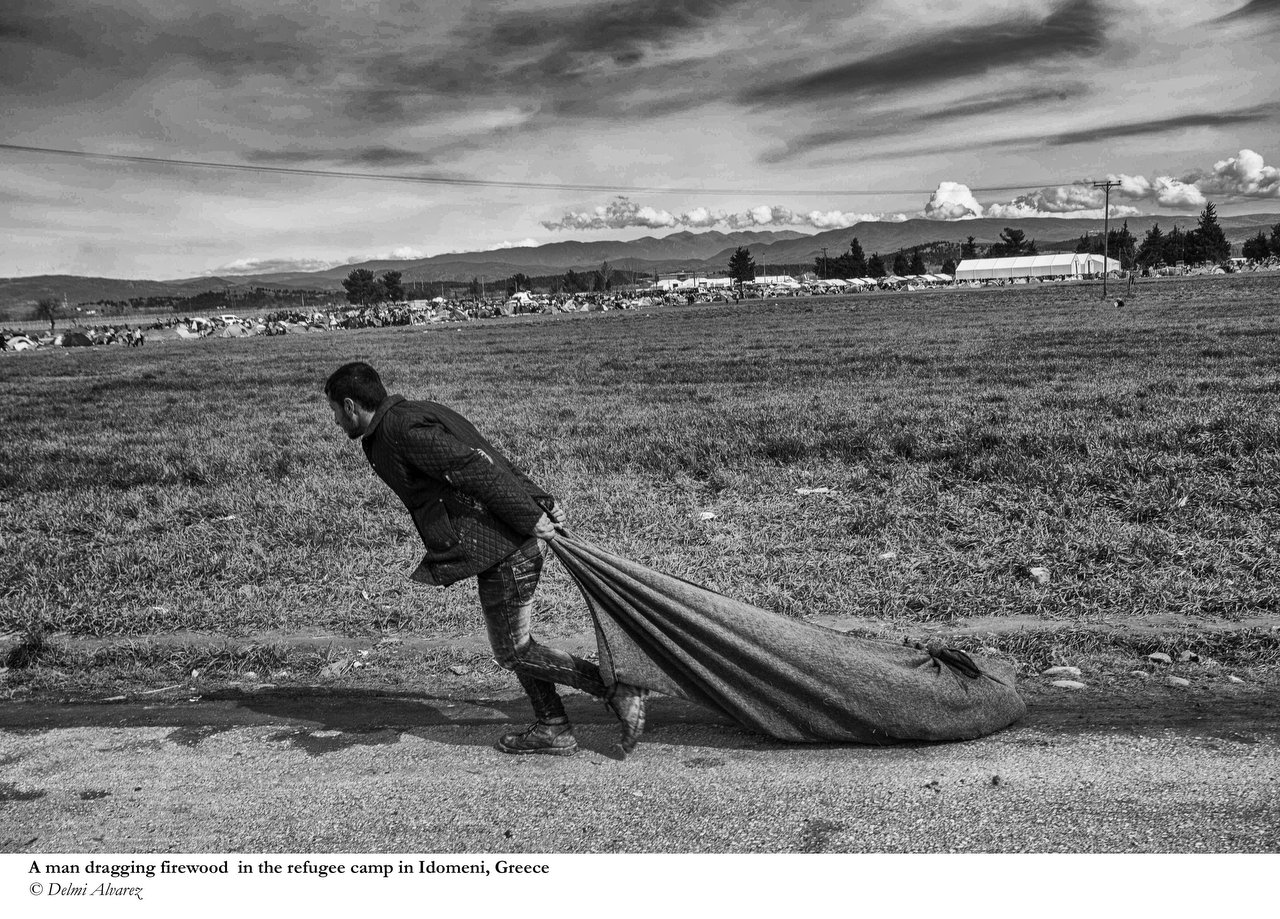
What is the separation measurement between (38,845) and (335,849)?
3.92 ft

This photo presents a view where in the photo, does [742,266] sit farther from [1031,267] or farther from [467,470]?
[467,470]

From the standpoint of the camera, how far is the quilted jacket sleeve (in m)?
4.11

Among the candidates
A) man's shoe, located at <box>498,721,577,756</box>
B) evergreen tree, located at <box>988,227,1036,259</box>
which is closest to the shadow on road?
man's shoe, located at <box>498,721,577,756</box>

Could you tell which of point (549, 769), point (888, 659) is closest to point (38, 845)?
point (549, 769)

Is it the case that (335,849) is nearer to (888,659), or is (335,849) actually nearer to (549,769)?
(549,769)

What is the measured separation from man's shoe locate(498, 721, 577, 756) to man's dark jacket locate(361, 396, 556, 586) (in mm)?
827

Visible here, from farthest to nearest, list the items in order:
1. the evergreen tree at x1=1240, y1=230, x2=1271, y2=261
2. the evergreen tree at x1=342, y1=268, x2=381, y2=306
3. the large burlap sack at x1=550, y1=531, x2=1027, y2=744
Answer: the evergreen tree at x1=342, y1=268, x2=381, y2=306, the evergreen tree at x1=1240, y1=230, x2=1271, y2=261, the large burlap sack at x1=550, y1=531, x2=1027, y2=744

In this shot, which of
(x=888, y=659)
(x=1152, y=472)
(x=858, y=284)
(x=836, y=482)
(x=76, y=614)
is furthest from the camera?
(x=858, y=284)

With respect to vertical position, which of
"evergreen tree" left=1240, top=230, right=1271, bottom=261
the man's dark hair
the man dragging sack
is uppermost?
"evergreen tree" left=1240, top=230, right=1271, bottom=261

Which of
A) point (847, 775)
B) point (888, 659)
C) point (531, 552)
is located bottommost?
point (847, 775)

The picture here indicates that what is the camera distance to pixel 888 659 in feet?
14.5

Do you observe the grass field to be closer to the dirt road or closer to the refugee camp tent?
the dirt road

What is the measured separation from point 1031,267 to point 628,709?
167981 millimetres

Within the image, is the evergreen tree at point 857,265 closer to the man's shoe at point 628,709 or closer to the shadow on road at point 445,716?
the shadow on road at point 445,716
